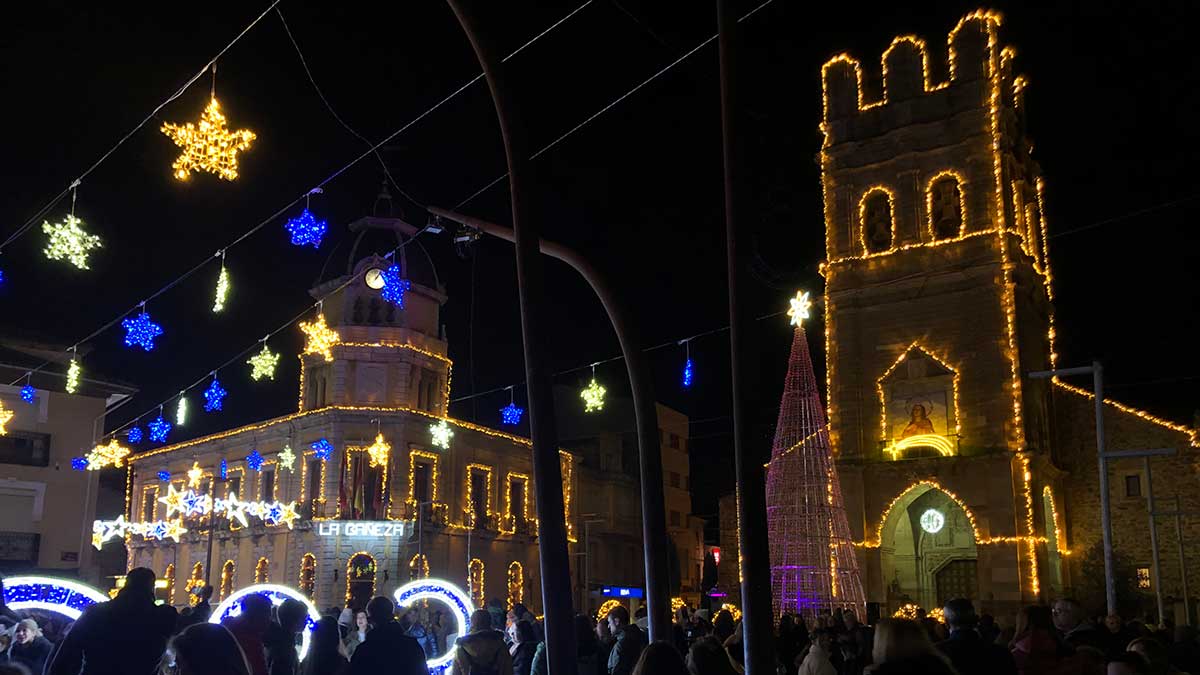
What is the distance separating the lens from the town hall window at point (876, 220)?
3453 centimetres

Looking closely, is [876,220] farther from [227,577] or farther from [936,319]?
[227,577]

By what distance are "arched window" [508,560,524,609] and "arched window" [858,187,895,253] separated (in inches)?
991

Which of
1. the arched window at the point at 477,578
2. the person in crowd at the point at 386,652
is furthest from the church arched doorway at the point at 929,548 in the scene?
the person in crowd at the point at 386,652

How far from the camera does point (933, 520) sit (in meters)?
33.0

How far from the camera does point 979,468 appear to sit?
30938 millimetres

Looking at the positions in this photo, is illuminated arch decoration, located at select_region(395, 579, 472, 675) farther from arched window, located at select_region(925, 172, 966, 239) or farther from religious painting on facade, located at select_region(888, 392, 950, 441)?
arched window, located at select_region(925, 172, 966, 239)

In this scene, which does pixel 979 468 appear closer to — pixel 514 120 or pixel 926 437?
pixel 926 437

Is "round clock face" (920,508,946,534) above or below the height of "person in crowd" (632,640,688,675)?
above

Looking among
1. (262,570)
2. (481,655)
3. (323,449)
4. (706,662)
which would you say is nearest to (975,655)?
(706,662)

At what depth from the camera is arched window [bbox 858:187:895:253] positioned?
113 ft

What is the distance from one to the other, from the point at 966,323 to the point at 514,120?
88.1 feet

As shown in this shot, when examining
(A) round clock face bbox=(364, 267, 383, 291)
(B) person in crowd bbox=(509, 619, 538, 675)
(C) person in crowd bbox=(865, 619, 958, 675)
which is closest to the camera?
(C) person in crowd bbox=(865, 619, 958, 675)

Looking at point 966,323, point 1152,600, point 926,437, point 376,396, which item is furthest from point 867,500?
point 376,396

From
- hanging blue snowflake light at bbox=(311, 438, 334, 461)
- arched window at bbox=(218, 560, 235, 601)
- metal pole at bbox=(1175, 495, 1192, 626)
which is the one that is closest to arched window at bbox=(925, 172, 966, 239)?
metal pole at bbox=(1175, 495, 1192, 626)
